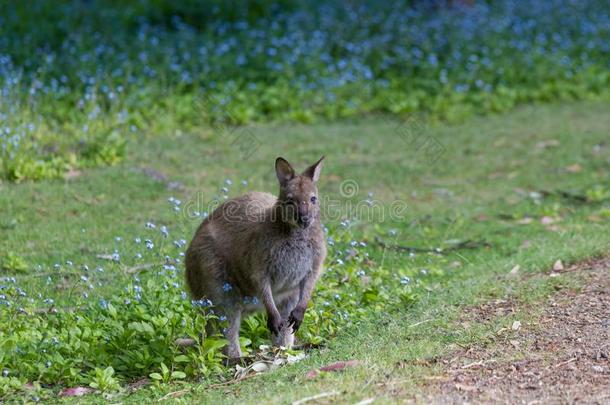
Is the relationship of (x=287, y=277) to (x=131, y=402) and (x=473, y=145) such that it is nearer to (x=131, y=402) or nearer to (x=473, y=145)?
(x=131, y=402)

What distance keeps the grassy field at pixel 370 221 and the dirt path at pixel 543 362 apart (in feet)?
0.66

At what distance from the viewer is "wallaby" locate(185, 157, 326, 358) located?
5801mm

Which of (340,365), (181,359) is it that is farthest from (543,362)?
(181,359)

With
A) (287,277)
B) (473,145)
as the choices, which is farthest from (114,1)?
(287,277)

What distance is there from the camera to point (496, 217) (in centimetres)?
909

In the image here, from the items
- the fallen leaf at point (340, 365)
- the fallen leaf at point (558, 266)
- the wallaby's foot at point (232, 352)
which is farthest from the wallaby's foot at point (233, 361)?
the fallen leaf at point (558, 266)

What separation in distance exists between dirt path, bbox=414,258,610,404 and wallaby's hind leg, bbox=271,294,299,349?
1.06 m

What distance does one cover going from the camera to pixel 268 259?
582 centimetres

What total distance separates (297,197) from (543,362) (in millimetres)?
1666

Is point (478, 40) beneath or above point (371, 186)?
above

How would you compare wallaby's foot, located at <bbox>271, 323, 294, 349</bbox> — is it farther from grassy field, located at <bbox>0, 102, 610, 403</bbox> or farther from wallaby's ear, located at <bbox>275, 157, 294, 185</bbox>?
wallaby's ear, located at <bbox>275, 157, 294, 185</bbox>

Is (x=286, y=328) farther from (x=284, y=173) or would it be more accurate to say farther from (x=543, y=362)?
(x=543, y=362)

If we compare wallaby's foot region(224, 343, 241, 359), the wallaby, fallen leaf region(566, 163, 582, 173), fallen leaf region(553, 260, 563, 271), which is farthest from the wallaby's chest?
fallen leaf region(566, 163, 582, 173)

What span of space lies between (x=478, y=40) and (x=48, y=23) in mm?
6444
